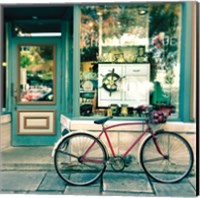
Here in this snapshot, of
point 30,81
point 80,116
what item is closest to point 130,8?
point 80,116

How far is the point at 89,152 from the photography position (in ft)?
14.0

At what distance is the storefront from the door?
19mm

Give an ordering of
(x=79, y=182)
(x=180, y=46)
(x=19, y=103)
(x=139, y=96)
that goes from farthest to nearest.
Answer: (x=19, y=103) < (x=139, y=96) < (x=180, y=46) < (x=79, y=182)

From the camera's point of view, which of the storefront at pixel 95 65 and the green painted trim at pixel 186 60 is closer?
the green painted trim at pixel 186 60

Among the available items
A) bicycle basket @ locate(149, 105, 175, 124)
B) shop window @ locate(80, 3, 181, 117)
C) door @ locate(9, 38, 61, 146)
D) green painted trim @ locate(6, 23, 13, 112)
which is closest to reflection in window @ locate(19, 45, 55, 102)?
door @ locate(9, 38, 61, 146)

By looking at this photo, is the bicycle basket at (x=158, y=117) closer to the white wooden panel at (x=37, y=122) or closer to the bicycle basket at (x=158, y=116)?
the bicycle basket at (x=158, y=116)

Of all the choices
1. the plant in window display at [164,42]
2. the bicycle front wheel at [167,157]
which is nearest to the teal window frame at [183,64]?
the plant in window display at [164,42]

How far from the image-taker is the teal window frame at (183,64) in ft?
14.3

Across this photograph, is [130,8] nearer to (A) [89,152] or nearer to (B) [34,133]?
(A) [89,152]

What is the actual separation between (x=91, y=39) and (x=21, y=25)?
177cm

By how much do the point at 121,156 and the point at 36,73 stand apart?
2.51 m

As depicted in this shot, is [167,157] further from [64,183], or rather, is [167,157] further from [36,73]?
[36,73]

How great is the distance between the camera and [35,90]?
580cm

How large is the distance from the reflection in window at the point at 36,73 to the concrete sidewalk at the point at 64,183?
1.36 metres
